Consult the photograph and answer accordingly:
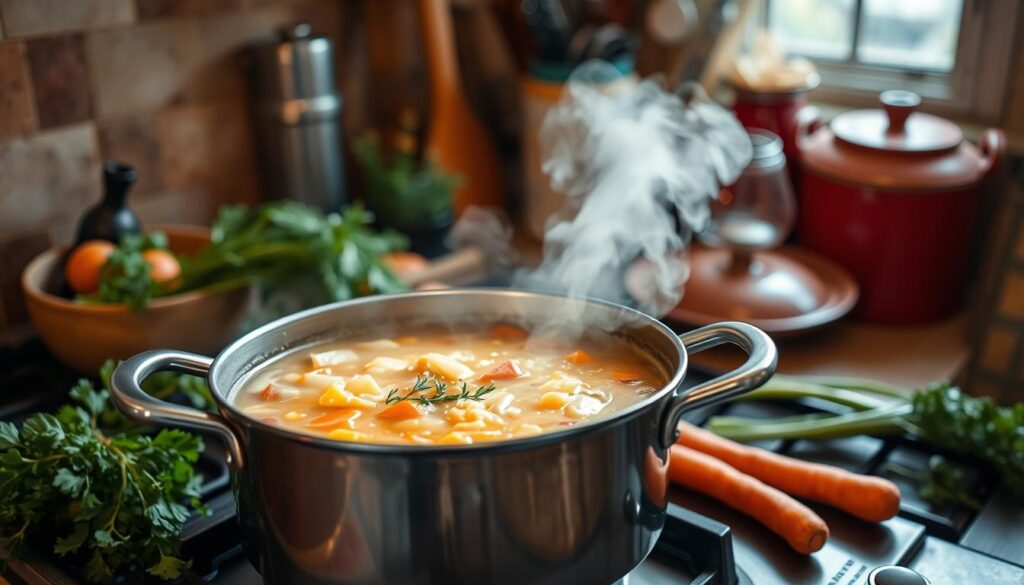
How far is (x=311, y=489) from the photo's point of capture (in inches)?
30.4

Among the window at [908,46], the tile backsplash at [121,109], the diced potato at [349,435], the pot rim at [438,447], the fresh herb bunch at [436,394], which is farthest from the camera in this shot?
the window at [908,46]

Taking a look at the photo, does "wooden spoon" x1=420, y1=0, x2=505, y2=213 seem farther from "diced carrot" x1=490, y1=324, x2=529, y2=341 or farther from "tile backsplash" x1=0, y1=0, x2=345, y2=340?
"diced carrot" x1=490, y1=324, x2=529, y2=341

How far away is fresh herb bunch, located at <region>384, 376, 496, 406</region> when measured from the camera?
3.07ft

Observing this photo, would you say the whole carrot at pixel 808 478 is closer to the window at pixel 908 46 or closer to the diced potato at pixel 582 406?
the diced potato at pixel 582 406

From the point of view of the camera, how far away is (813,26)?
200cm

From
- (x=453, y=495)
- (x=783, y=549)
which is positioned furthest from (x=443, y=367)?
(x=783, y=549)

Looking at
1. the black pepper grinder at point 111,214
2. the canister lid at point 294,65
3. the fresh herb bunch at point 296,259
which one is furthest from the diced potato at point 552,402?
the canister lid at point 294,65

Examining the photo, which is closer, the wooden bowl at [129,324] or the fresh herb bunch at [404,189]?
the wooden bowl at [129,324]

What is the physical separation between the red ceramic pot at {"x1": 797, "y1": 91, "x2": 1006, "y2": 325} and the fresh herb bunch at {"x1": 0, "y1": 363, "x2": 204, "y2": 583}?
3.75 ft

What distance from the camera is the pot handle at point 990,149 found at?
1.59 meters

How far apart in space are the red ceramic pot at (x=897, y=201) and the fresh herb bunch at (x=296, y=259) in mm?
751

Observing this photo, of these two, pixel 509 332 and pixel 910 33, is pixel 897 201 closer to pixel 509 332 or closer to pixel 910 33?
pixel 910 33

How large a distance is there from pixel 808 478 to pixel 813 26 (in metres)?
1.19

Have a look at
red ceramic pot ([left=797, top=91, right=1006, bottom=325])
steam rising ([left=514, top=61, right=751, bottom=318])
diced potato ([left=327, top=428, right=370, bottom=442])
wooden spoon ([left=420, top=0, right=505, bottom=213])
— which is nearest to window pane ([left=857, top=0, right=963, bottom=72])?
red ceramic pot ([left=797, top=91, right=1006, bottom=325])
